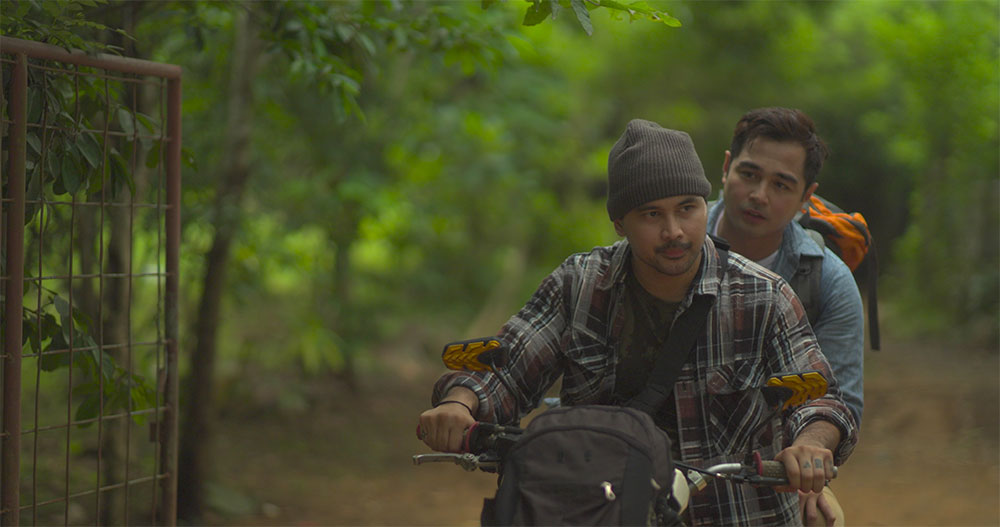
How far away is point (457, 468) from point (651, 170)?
7640 millimetres

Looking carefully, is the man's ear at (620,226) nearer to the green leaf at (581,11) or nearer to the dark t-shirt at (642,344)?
the dark t-shirt at (642,344)

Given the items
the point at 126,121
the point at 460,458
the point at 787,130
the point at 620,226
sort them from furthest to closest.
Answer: the point at 126,121
the point at 787,130
the point at 620,226
the point at 460,458

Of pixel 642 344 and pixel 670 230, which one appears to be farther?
pixel 642 344

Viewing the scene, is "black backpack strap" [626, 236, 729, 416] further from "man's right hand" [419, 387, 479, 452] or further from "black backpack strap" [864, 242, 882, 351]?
"black backpack strap" [864, 242, 882, 351]

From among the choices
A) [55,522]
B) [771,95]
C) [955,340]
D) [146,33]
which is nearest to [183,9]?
[146,33]

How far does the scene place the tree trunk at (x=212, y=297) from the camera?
22.6ft

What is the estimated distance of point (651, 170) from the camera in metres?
2.45

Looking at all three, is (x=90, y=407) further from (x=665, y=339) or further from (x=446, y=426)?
(x=665, y=339)

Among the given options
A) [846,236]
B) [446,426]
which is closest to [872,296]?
[846,236]

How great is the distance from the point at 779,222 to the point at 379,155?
674 cm

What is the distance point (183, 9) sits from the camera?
4633 mm

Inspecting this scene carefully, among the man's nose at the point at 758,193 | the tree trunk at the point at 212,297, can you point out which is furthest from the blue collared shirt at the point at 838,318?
the tree trunk at the point at 212,297

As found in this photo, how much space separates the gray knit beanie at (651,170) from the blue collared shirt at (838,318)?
0.88 meters

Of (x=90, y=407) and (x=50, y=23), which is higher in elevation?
(x=50, y=23)
